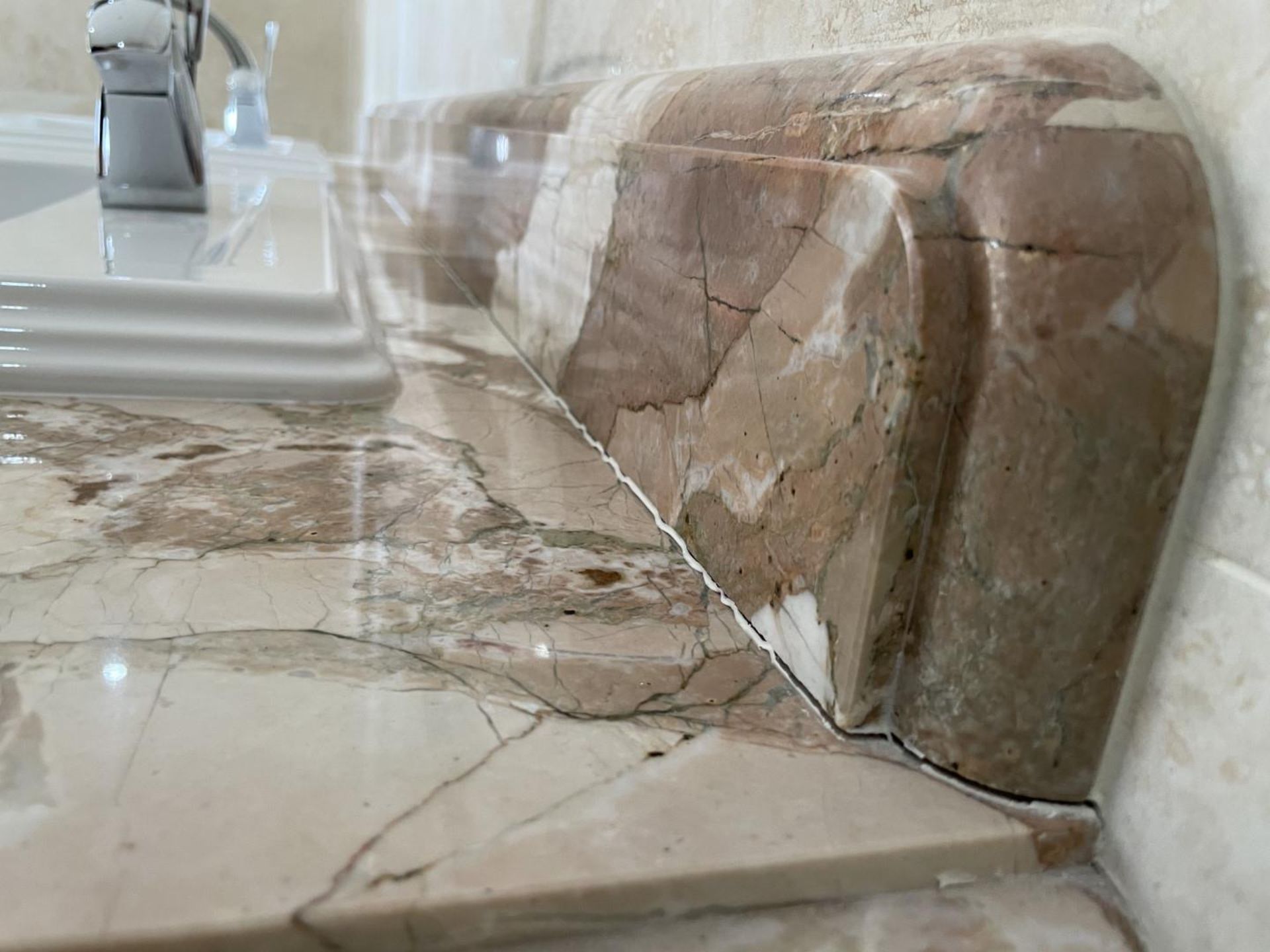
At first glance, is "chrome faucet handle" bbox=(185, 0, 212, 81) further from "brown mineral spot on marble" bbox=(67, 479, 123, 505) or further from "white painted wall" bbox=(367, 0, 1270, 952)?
"white painted wall" bbox=(367, 0, 1270, 952)

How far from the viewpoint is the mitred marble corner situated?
0.81 ft

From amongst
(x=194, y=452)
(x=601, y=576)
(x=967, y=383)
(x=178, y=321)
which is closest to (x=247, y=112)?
(x=178, y=321)

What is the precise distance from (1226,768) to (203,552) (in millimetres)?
347

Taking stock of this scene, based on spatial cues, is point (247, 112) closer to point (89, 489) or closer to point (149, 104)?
point (149, 104)

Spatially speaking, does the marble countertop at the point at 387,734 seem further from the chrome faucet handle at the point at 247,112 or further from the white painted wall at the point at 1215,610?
the chrome faucet handle at the point at 247,112

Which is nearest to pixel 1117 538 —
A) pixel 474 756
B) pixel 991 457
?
pixel 991 457

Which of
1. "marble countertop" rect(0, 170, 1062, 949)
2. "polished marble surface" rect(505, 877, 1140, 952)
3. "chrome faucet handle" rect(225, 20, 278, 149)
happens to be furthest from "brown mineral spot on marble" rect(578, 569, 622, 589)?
"chrome faucet handle" rect(225, 20, 278, 149)

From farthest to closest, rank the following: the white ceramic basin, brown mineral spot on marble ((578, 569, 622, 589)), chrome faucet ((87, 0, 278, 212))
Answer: chrome faucet ((87, 0, 278, 212)) < the white ceramic basin < brown mineral spot on marble ((578, 569, 622, 589))

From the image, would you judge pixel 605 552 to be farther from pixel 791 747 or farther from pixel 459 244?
pixel 459 244

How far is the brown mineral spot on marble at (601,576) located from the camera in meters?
0.39

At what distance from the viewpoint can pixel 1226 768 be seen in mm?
237

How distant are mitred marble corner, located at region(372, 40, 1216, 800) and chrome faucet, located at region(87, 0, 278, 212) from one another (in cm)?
68

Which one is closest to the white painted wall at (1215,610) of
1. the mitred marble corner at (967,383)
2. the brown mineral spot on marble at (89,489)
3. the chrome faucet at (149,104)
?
the mitred marble corner at (967,383)

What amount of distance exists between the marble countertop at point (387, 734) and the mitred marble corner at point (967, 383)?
0.03 meters
